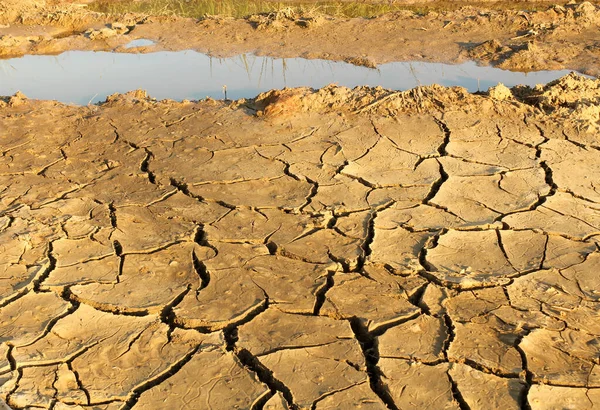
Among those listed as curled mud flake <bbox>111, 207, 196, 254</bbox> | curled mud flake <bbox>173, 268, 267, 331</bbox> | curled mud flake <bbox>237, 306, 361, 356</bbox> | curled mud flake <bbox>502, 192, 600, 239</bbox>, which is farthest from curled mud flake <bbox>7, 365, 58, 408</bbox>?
curled mud flake <bbox>502, 192, 600, 239</bbox>

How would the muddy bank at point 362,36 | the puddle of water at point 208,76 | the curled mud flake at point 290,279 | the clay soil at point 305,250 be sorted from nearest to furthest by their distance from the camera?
the clay soil at point 305,250 < the curled mud flake at point 290,279 < the puddle of water at point 208,76 < the muddy bank at point 362,36

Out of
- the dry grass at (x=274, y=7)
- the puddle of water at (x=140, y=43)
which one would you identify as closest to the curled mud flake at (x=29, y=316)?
the puddle of water at (x=140, y=43)

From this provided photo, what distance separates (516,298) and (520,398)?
0.76 metres

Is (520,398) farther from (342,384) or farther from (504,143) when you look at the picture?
(504,143)

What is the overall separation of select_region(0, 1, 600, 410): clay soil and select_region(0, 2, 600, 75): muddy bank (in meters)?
2.28

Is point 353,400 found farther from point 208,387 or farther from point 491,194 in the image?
point 491,194

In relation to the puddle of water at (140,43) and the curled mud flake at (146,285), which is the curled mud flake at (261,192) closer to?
the curled mud flake at (146,285)

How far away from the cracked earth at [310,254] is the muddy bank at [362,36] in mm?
2351

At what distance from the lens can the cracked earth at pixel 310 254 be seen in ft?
10.4

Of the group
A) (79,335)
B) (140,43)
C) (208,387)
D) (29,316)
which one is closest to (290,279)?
(208,387)

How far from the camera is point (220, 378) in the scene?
320cm

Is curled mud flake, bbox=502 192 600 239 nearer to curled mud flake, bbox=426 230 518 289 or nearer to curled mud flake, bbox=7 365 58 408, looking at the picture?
curled mud flake, bbox=426 230 518 289

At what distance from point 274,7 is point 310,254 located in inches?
328

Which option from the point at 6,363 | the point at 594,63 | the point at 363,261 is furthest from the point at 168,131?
the point at 594,63
